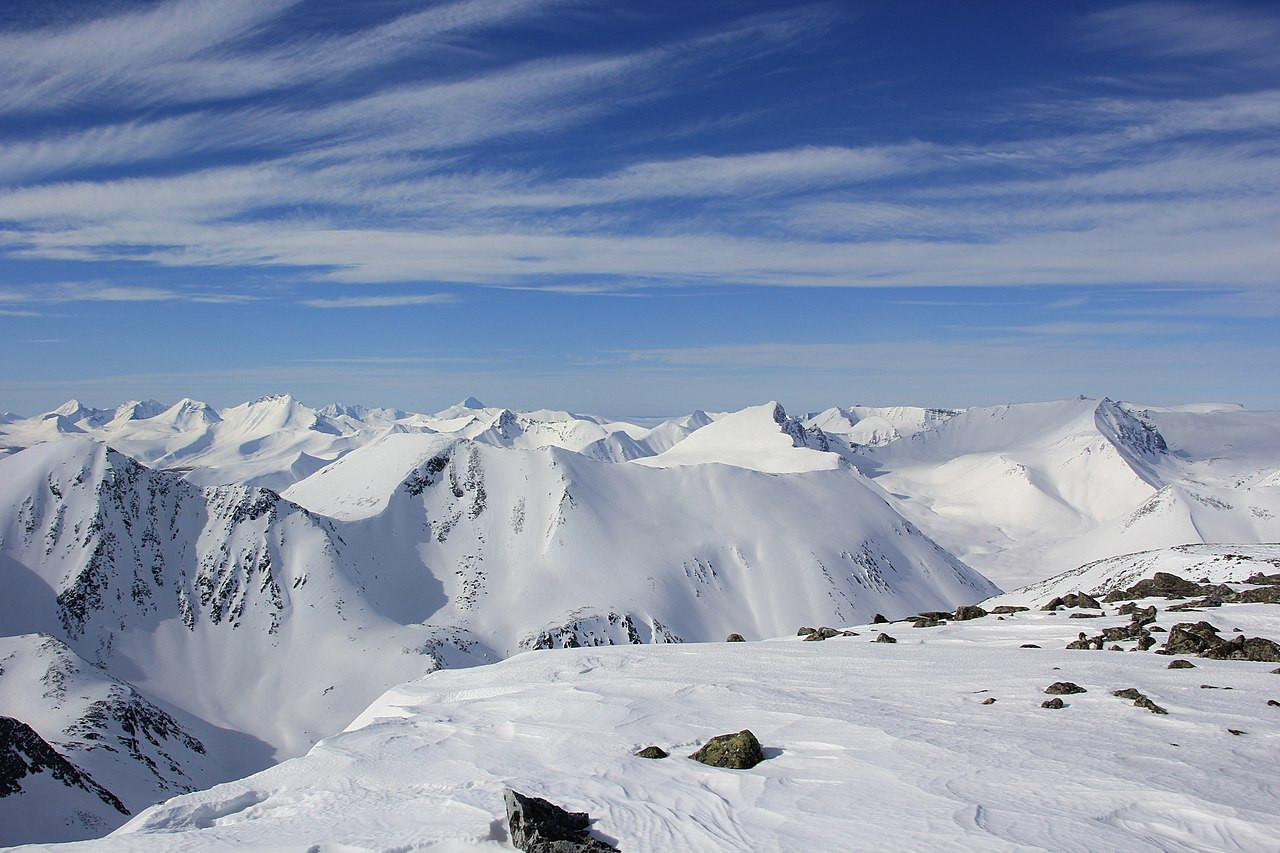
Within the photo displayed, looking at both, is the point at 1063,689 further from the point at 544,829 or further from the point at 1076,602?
the point at 1076,602

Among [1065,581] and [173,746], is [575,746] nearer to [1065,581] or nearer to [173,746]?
[1065,581]

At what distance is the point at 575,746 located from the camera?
19953mm

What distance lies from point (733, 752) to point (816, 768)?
1960 millimetres

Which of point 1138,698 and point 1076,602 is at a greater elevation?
point 1138,698

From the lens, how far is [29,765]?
73250 mm

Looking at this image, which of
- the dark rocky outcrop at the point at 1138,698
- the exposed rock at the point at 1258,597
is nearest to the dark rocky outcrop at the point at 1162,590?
the exposed rock at the point at 1258,597

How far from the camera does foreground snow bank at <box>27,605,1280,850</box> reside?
1361cm

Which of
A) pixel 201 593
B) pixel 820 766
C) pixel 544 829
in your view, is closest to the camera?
pixel 544 829

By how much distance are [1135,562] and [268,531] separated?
168288 millimetres

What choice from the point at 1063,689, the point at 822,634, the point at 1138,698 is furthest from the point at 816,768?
the point at 822,634

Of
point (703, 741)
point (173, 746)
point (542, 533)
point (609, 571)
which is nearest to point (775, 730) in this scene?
point (703, 741)

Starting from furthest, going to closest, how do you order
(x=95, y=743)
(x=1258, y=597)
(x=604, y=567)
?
(x=604, y=567), (x=95, y=743), (x=1258, y=597)

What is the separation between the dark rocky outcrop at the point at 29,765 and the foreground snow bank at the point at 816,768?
69654 mm

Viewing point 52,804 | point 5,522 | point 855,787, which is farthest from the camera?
point 5,522
